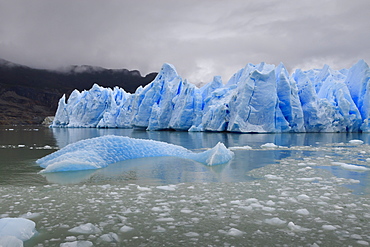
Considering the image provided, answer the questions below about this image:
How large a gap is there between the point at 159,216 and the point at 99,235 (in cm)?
78

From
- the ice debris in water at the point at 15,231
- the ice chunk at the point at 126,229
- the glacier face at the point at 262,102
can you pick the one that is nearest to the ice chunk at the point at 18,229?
the ice debris in water at the point at 15,231

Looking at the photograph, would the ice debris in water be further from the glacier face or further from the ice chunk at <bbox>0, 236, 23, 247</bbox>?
the glacier face

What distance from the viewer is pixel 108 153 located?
7.83 m

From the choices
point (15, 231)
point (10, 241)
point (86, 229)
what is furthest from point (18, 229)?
point (86, 229)

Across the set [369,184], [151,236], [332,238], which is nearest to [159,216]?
[151,236]

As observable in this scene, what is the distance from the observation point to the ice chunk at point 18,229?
8.59ft

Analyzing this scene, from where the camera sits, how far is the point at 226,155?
27.3 ft

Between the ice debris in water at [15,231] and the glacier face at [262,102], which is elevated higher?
the glacier face at [262,102]

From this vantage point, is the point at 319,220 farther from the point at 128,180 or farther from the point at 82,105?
the point at 82,105

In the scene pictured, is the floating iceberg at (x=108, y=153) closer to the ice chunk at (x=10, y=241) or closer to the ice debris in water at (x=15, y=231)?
the ice debris in water at (x=15, y=231)

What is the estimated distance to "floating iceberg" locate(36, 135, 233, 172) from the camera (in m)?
6.73

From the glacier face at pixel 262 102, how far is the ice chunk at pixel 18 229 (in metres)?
23.9

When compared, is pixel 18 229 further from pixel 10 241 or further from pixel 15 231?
pixel 10 241

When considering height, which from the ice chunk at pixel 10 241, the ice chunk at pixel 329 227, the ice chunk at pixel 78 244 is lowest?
the ice chunk at pixel 78 244
